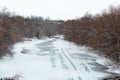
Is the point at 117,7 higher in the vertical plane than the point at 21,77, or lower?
higher

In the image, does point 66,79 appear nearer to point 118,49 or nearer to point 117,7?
point 118,49

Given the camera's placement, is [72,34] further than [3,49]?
Yes

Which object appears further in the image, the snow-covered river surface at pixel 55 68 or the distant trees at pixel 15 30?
the distant trees at pixel 15 30

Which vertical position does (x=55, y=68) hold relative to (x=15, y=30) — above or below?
below

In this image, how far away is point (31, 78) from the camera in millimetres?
17359

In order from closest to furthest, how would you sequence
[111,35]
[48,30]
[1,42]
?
[111,35]
[1,42]
[48,30]

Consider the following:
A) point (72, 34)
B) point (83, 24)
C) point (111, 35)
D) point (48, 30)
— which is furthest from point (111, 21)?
point (48, 30)

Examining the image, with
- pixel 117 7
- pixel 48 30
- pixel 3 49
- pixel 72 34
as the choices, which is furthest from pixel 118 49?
pixel 48 30

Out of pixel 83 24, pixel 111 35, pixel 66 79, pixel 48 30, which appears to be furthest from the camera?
pixel 48 30

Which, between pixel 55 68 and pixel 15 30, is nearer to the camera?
pixel 55 68

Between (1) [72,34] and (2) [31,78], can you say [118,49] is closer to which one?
(2) [31,78]

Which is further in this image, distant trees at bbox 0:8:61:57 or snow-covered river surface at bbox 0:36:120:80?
distant trees at bbox 0:8:61:57

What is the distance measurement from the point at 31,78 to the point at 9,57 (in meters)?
14.4

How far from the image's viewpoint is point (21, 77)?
1736 centimetres
